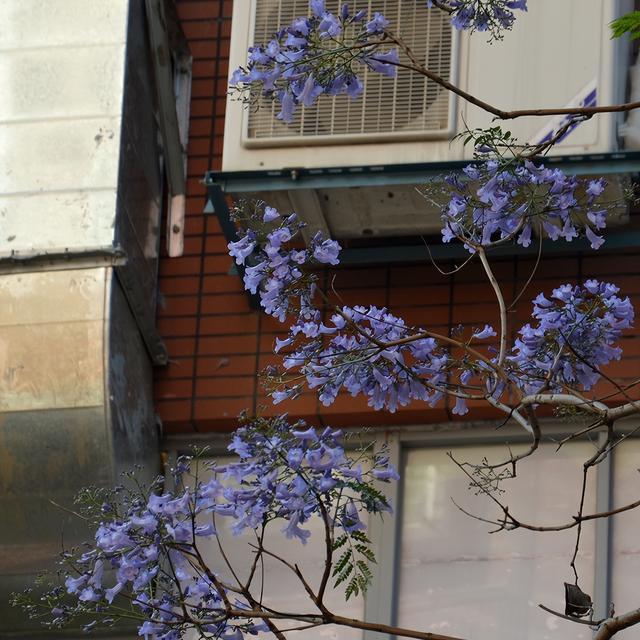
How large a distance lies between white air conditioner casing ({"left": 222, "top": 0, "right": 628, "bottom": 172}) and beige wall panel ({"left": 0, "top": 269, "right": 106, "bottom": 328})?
0.92m

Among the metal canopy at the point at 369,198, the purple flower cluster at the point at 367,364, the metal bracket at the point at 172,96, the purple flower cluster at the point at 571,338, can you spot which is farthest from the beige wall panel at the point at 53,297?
the purple flower cluster at the point at 571,338

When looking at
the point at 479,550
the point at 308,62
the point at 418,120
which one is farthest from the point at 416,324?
the point at 308,62

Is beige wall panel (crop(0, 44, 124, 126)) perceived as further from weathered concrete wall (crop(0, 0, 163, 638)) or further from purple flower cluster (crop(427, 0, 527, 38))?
purple flower cluster (crop(427, 0, 527, 38))

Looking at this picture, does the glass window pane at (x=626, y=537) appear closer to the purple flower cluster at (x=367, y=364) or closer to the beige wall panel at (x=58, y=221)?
the purple flower cluster at (x=367, y=364)

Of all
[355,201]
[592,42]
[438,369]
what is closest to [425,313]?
[355,201]

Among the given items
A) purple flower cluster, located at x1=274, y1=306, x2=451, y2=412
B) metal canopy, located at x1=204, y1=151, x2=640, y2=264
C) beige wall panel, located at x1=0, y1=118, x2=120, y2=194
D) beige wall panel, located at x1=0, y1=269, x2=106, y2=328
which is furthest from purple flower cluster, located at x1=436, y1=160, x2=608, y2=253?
beige wall panel, located at x1=0, y1=118, x2=120, y2=194

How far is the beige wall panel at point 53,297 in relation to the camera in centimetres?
916

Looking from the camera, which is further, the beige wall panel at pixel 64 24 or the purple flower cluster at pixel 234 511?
the beige wall panel at pixel 64 24

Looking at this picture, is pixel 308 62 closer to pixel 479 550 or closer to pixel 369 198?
pixel 369 198

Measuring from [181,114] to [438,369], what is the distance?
395 centimetres

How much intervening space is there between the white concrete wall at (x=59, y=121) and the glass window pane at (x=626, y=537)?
2.79 metres

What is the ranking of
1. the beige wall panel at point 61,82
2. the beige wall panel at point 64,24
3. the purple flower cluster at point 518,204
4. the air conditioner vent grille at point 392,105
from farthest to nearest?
1. the beige wall panel at point 64,24
2. the beige wall panel at point 61,82
3. the air conditioner vent grille at point 392,105
4. the purple flower cluster at point 518,204

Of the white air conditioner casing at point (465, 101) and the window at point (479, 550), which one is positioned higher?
the white air conditioner casing at point (465, 101)

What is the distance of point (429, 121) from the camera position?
29.9ft
